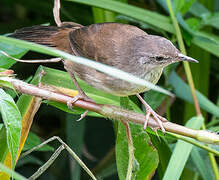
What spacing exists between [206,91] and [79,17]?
0.99 metres

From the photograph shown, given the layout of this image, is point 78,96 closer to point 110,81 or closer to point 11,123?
point 110,81

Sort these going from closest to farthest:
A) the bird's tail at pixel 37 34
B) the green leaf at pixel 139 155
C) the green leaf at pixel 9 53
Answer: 1. the green leaf at pixel 139 155
2. the green leaf at pixel 9 53
3. the bird's tail at pixel 37 34

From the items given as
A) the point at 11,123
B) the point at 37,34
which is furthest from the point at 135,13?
the point at 11,123

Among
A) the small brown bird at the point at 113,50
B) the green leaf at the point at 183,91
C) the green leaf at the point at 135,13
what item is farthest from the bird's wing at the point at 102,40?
the green leaf at the point at 183,91

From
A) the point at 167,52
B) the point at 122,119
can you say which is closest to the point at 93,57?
the point at 167,52

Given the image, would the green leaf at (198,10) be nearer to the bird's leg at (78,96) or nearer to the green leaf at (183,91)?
the green leaf at (183,91)

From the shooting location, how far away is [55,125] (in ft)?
9.88

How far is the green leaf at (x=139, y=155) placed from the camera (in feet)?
4.90

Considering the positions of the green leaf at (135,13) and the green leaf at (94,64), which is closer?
the green leaf at (94,64)

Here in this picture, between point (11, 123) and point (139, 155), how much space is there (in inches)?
21.0

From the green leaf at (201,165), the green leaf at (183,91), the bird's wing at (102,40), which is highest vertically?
the bird's wing at (102,40)

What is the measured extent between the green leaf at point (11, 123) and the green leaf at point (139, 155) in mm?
449

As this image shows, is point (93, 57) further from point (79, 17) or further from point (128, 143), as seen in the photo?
point (79, 17)

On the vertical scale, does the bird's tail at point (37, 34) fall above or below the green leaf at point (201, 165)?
above
